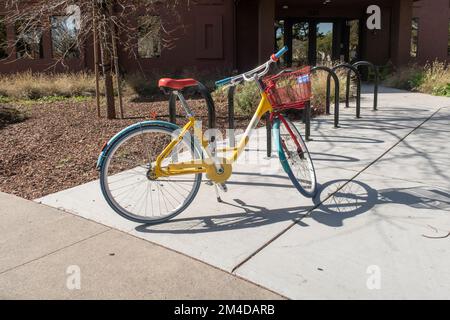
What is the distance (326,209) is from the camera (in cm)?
388

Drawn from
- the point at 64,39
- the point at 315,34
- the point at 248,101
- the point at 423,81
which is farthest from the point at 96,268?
the point at 315,34

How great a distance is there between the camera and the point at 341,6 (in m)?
18.1

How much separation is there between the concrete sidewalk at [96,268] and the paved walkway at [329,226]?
59 millimetres

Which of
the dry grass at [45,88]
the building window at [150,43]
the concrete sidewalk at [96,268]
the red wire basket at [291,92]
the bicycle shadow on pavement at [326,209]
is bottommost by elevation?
the concrete sidewalk at [96,268]

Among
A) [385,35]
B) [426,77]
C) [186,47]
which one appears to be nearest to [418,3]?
[385,35]

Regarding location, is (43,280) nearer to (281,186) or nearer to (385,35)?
(281,186)

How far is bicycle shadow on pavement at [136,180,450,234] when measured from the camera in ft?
11.8

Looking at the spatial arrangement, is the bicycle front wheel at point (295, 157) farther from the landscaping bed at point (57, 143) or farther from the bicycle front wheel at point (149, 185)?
the landscaping bed at point (57, 143)

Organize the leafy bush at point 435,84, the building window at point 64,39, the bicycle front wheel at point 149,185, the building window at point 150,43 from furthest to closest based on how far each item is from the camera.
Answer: the building window at point 150,43 < the building window at point 64,39 < the leafy bush at point 435,84 < the bicycle front wheel at point 149,185

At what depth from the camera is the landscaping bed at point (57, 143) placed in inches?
188

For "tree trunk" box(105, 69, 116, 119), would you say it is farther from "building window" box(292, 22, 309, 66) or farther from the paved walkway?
"building window" box(292, 22, 309, 66)

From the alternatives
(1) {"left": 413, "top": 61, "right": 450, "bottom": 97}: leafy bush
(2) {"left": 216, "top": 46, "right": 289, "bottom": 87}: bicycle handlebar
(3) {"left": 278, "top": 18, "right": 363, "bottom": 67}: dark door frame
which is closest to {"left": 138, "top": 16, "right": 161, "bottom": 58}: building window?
(3) {"left": 278, "top": 18, "right": 363, "bottom": 67}: dark door frame

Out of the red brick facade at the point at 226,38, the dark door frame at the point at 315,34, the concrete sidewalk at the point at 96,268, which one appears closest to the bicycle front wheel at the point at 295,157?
the concrete sidewalk at the point at 96,268
